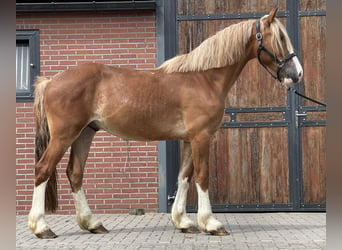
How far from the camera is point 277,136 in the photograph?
22.8 feet

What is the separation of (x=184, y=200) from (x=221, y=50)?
175 cm

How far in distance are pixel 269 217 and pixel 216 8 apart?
3215 mm

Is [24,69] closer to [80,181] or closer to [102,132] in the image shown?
[102,132]

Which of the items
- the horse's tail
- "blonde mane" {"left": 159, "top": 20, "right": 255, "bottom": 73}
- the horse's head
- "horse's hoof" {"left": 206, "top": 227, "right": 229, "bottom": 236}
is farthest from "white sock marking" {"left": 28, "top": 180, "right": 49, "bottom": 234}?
the horse's head

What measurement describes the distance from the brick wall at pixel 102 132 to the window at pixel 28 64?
0.30 feet

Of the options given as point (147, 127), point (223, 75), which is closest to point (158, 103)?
point (147, 127)

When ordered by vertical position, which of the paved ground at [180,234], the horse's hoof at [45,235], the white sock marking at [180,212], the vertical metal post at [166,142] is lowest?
the paved ground at [180,234]

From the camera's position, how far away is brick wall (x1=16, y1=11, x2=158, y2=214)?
696cm

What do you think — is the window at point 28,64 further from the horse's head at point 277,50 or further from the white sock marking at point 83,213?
the horse's head at point 277,50

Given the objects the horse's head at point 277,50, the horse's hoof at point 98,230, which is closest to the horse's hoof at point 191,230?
the horse's hoof at point 98,230

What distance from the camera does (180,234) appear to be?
515 cm

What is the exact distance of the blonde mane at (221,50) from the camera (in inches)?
201
